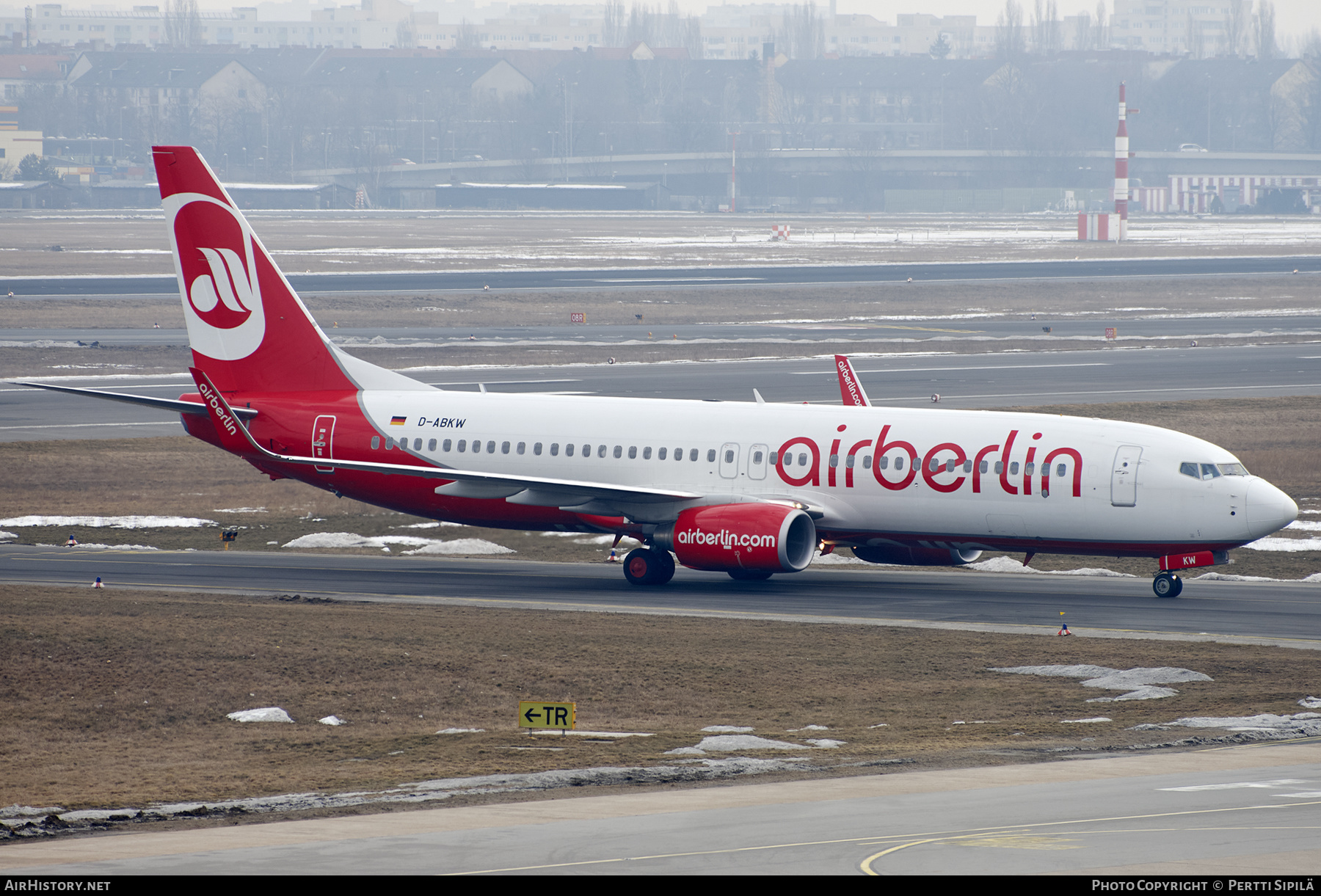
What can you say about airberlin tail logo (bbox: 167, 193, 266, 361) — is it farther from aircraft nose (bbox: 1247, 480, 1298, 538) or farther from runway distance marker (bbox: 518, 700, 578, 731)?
aircraft nose (bbox: 1247, 480, 1298, 538)

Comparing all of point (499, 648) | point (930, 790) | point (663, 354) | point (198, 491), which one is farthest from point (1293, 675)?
point (663, 354)

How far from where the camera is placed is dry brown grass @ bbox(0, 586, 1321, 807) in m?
25.7

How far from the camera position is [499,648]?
110 ft

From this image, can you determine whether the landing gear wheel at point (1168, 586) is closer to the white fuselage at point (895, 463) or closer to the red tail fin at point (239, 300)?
the white fuselage at point (895, 463)

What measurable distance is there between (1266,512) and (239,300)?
27582mm

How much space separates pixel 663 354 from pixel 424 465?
162 feet

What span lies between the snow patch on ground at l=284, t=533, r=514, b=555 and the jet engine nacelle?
11.8 metres

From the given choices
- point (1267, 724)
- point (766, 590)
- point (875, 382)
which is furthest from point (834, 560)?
point (875, 382)

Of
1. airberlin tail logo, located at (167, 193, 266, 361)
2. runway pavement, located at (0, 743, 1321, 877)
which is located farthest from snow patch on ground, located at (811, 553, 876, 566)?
runway pavement, located at (0, 743, 1321, 877)

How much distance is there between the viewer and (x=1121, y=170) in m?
188

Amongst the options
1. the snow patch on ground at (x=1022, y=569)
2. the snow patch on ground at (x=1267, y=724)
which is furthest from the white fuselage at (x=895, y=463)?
the snow patch on ground at (x=1267, y=724)

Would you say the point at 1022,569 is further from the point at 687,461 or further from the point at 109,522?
the point at 109,522

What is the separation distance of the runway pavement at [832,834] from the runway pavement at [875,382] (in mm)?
50544
